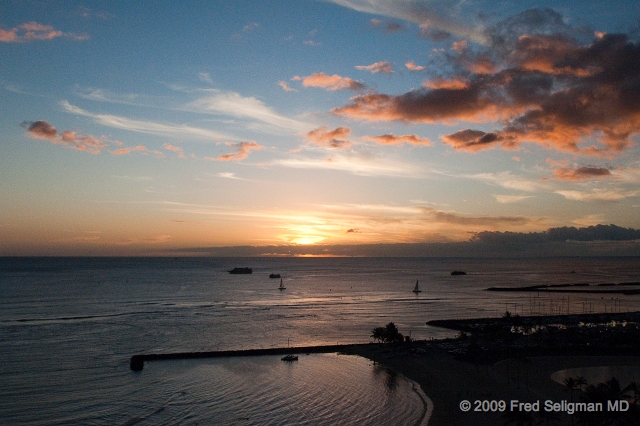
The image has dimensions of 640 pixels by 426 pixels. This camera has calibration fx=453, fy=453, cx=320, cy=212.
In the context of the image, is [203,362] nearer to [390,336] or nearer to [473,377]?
[390,336]

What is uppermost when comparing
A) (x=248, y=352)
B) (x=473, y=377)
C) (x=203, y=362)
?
(x=473, y=377)

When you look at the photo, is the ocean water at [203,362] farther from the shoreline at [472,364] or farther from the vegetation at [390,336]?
the vegetation at [390,336]

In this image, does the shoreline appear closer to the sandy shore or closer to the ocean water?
the sandy shore

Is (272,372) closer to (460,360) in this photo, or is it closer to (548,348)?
(460,360)

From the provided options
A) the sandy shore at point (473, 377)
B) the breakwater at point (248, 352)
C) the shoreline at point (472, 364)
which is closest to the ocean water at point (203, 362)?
the breakwater at point (248, 352)

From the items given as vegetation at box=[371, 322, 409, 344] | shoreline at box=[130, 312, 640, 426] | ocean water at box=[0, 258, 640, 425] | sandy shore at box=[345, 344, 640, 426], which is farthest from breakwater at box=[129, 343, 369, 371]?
vegetation at box=[371, 322, 409, 344]

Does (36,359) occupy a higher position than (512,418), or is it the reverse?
(512,418)

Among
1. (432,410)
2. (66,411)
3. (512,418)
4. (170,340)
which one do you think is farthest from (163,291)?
(512,418)

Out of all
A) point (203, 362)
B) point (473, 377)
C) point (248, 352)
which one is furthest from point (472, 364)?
point (203, 362)

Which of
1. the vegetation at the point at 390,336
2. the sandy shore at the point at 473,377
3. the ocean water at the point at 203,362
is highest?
the vegetation at the point at 390,336
